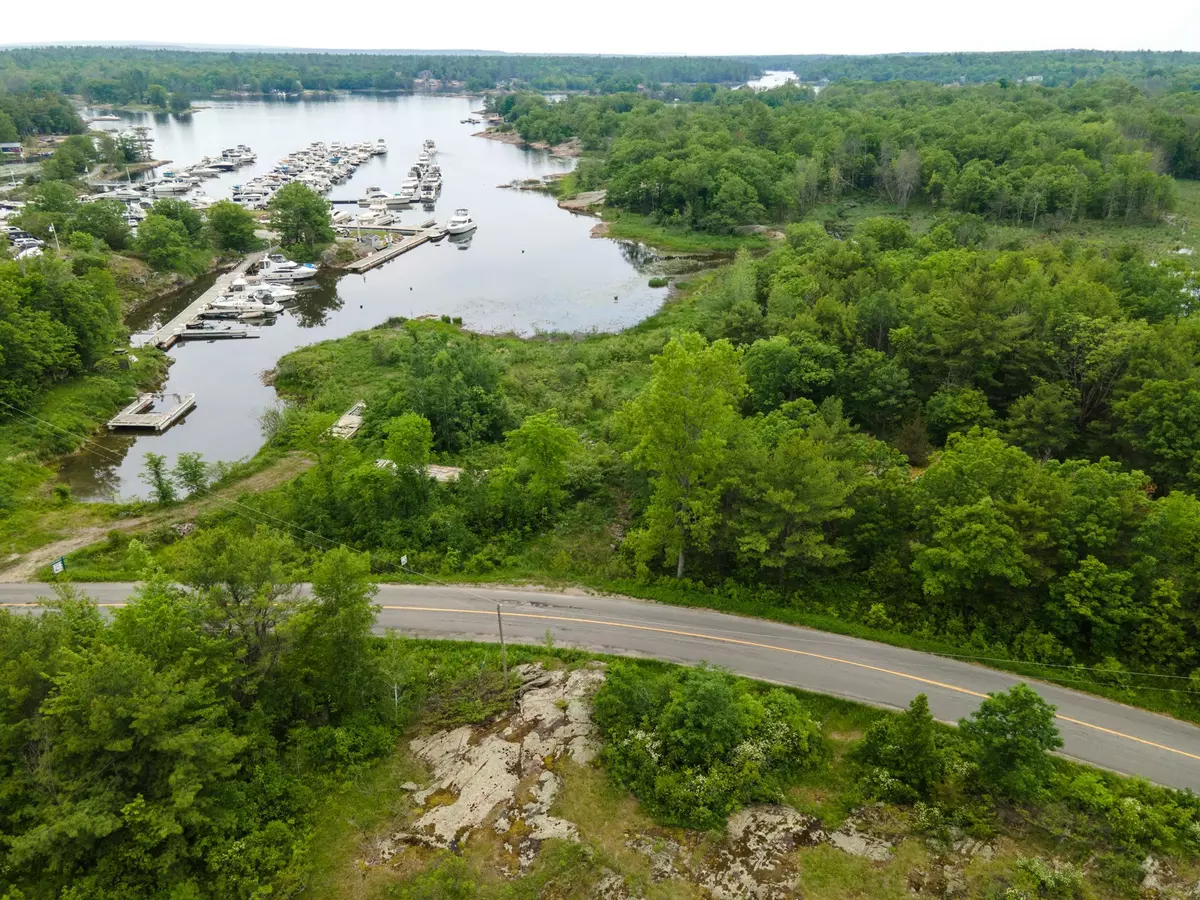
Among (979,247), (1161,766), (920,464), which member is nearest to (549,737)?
(1161,766)

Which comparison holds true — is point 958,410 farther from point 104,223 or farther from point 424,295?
point 104,223

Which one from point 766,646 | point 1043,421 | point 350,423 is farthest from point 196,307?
point 1043,421

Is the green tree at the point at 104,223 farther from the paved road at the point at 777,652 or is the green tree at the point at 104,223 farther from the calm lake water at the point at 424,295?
the paved road at the point at 777,652

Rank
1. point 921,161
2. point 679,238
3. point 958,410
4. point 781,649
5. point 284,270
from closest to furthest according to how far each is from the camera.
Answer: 1. point 781,649
2. point 958,410
3. point 284,270
4. point 679,238
5. point 921,161

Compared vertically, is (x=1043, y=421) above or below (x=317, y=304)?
above

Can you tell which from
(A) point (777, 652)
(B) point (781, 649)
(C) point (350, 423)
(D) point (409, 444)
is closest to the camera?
(A) point (777, 652)

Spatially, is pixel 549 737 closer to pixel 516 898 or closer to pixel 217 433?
pixel 516 898

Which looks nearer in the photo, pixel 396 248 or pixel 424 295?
pixel 424 295
